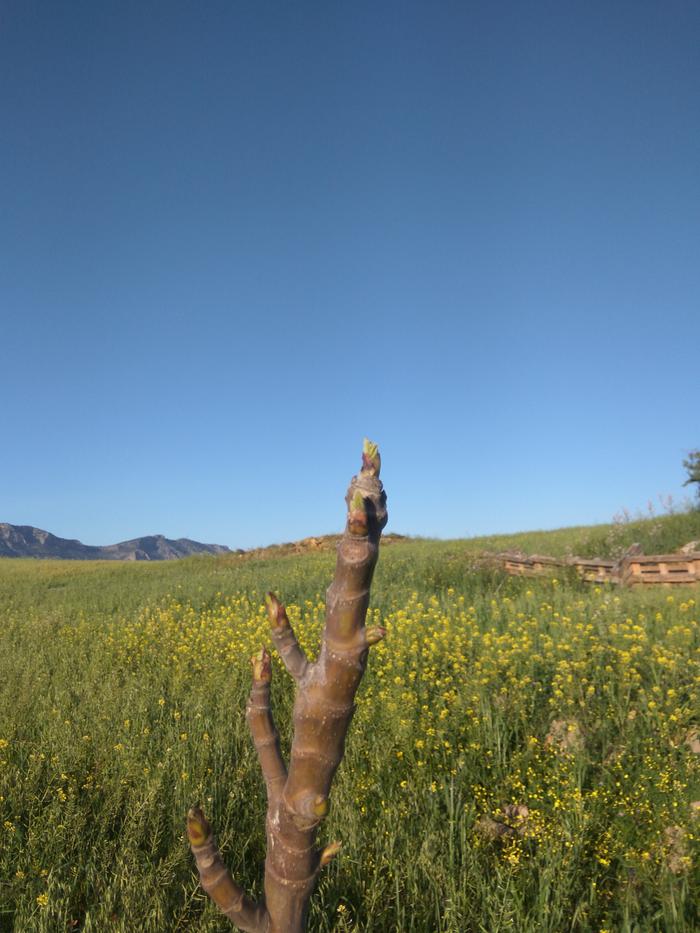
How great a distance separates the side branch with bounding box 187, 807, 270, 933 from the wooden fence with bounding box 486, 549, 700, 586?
1214cm

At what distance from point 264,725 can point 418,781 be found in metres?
4.14

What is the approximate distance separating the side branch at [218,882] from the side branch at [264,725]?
115 millimetres

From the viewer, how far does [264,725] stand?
1073 millimetres

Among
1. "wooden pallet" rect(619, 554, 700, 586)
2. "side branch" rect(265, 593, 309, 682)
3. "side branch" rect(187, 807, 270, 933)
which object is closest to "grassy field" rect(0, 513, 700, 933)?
"side branch" rect(187, 807, 270, 933)

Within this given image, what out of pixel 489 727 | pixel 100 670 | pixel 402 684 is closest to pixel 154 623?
pixel 100 670

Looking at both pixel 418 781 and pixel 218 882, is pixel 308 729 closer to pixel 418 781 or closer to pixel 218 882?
pixel 218 882

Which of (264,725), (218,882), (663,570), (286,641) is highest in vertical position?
(663,570)

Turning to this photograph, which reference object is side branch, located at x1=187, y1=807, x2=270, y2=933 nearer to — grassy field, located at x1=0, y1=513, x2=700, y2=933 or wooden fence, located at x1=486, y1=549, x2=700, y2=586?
grassy field, located at x1=0, y1=513, x2=700, y2=933

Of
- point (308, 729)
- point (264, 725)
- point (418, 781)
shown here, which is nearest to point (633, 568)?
point (418, 781)

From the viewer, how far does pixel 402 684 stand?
21.5 feet

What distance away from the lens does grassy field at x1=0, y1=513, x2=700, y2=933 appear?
11.3 feet

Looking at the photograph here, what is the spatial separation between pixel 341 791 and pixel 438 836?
0.77 metres

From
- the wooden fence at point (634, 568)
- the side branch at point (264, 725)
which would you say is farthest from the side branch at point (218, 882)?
the wooden fence at point (634, 568)

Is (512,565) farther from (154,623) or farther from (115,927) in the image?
(115,927)
